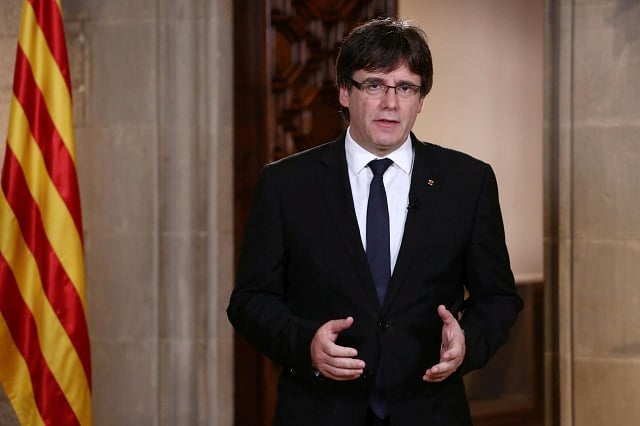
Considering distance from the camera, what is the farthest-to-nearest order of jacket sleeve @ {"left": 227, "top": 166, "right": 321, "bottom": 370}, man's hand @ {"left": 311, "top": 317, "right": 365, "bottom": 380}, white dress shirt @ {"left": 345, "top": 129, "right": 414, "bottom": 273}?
white dress shirt @ {"left": 345, "top": 129, "right": 414, "bottom": 273} → jacket sleeve @ {"left": 227, "top": 166, "right": 321, "bottom": 370} → man's hand @ {"left": 311, "top": 317, "right": 365, "bottom": 380}

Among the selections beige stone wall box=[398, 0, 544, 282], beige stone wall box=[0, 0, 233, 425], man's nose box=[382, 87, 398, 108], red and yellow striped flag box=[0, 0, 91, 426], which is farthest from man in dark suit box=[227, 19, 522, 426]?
beige stone wall box=[398, 0, 544, 282]

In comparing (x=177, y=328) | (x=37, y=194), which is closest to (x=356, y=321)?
(x=37, y=194)

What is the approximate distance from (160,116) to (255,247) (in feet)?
7.28

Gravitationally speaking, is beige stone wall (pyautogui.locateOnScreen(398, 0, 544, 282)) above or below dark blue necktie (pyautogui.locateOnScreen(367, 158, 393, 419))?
above

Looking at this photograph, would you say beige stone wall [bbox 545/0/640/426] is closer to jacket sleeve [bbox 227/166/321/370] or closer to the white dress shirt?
the white dress shirt

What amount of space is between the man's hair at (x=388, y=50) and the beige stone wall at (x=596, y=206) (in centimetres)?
190

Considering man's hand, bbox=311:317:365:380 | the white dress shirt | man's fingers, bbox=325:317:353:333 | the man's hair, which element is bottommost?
man's hand, bbox=311:317:365:380

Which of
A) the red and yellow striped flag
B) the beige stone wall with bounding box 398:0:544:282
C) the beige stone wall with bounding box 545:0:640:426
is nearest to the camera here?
the red and yellow striped flag

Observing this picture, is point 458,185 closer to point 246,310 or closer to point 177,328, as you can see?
point 246,310

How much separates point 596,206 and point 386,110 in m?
2.02

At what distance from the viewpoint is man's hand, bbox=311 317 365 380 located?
7.47 ft

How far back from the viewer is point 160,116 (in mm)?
4684

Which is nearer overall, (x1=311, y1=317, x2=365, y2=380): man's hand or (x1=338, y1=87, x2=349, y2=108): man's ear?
(x1=311, y1=317, x2=365, y2=380): man's hand

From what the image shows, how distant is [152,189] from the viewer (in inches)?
185
